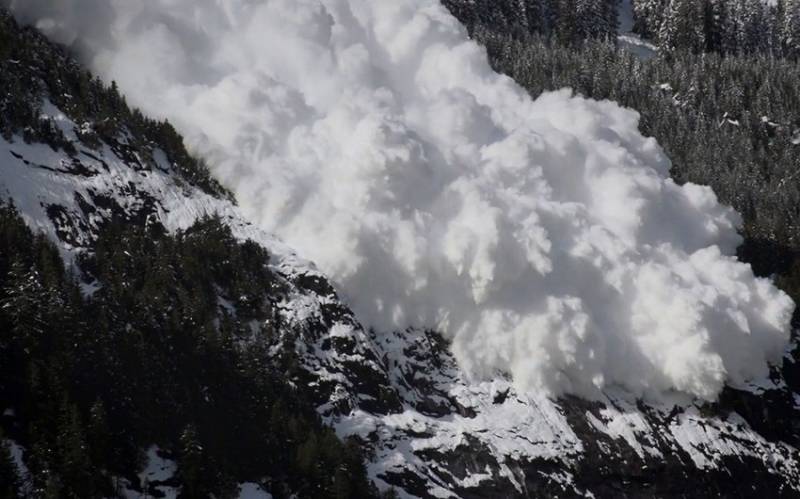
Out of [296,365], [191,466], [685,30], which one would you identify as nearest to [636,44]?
[685,30]

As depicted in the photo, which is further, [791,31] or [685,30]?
[791,31]

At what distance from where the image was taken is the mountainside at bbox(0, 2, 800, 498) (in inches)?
2798

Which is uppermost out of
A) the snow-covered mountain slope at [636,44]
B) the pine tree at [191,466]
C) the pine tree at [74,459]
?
the snow-covered mountain slope at [636,44]

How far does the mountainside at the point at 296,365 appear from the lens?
233 ft

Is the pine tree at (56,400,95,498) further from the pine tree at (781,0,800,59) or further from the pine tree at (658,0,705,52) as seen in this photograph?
the pine tree at (781,0,800,59)

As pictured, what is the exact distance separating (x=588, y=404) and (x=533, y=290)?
1341 cm

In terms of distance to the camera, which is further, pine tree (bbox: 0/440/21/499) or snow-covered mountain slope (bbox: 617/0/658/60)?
snow-covered mountain slope (bbox: 617/0/658/60)

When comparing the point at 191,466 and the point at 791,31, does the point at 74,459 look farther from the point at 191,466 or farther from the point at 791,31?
the point at 791,31

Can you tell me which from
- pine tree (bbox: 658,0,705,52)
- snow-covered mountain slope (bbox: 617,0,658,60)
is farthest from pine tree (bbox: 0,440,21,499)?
pine tree (bbox: 658,0,705,52)

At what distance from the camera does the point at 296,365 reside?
77.3 metres

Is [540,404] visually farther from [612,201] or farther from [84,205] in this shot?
[84,205]

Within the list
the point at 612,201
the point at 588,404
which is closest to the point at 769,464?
the point at 588,404

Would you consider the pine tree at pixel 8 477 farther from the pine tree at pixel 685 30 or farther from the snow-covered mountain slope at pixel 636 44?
the pine tree at pixel 685 30

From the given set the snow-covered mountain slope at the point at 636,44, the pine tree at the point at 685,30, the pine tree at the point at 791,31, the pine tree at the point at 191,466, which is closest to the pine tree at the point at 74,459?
the pine tree at the point at 191,466
